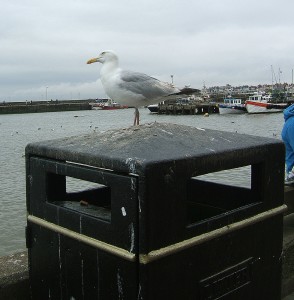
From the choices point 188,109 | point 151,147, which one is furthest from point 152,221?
point 188,109

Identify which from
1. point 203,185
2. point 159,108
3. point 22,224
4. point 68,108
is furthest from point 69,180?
point 68,108

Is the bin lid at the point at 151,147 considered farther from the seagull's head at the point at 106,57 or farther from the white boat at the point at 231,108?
the white boat at the point at 231,108

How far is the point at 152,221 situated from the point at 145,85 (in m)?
3.26

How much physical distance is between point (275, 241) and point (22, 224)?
8420 mm

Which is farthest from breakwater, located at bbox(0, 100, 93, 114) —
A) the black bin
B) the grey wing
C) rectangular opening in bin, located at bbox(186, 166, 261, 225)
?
the black bin

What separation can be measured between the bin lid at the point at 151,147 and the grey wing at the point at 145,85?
2323 mm

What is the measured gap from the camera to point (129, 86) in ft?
13.9

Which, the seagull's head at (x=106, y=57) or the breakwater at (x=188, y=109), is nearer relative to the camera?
the seagull's head at (x=106, y=57)

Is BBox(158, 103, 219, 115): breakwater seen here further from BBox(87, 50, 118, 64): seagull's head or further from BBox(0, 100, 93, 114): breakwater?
BBox(87, 50, 118, 64): seagull's head

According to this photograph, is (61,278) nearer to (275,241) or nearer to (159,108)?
(275,241)

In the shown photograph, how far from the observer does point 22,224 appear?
9625 millimetres

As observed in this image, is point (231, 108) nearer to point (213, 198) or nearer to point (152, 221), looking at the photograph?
point (213, 198)

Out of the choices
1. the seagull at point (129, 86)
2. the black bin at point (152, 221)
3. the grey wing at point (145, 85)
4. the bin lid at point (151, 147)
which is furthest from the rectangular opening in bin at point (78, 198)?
the grey wing at point (145, 85)

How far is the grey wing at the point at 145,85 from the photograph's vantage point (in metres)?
4.23
